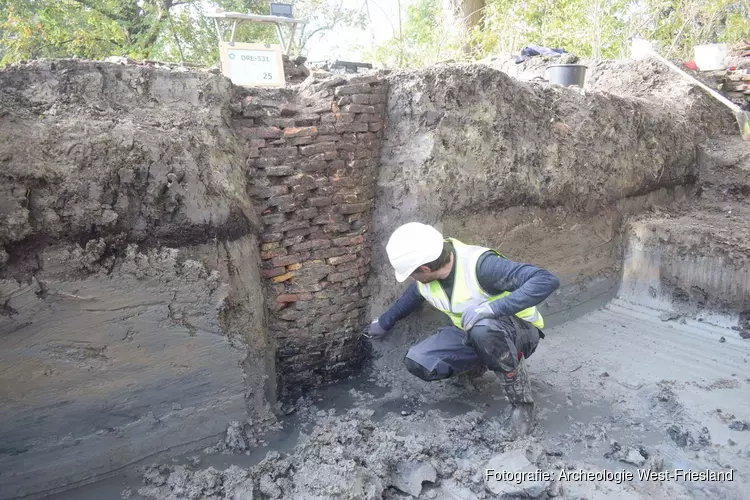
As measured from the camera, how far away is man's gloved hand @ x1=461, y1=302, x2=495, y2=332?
8.57ft

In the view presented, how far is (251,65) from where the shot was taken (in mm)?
3309

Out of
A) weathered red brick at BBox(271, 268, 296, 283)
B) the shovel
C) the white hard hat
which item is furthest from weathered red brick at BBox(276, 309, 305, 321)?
the shovel

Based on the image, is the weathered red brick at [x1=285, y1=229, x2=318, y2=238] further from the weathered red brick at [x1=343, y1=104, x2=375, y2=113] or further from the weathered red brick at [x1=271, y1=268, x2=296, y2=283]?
the weathered red brick at [x1=343, y1=104, x2=375, y2=113]

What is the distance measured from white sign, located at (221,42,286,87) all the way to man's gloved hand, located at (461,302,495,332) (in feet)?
6.26

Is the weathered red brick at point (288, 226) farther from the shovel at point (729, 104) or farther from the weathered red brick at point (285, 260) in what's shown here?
the shovel at point (729, 104)

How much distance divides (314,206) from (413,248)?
73 cm

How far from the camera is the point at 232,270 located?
106 inches

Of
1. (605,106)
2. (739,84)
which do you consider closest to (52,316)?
(605,106)

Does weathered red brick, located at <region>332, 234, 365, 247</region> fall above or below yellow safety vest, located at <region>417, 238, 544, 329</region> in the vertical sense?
above

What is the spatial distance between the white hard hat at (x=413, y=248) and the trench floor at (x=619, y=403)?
0.93 meters

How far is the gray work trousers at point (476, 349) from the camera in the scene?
2.62m

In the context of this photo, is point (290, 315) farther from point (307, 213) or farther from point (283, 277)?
point (307, 213)

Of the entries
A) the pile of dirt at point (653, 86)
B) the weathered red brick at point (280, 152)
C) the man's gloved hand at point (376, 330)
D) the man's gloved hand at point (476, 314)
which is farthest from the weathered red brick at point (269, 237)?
the pile of dirt at point (653, 86)

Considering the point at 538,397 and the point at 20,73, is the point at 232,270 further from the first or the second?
the point at 538,397
